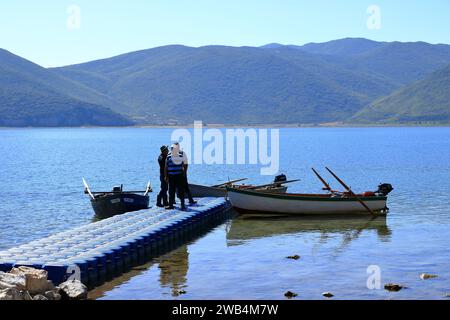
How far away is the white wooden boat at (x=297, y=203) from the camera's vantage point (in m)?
31.9

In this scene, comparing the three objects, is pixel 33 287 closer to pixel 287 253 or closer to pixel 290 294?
pixel 290 294

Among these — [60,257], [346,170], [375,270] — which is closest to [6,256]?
[60,257]

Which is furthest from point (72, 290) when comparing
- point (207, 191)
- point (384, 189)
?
point (207, 191)

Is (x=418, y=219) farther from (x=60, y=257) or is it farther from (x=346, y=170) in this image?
(x=346, y=170)

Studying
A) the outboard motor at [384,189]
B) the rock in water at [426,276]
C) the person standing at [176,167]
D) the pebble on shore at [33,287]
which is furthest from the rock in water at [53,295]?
the outboard motor at [384,189]

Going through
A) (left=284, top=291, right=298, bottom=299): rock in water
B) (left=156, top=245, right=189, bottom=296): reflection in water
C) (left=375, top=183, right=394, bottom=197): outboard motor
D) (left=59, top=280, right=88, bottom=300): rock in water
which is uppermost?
(left=375, top=183, right=394, bottom=197): outboard motor

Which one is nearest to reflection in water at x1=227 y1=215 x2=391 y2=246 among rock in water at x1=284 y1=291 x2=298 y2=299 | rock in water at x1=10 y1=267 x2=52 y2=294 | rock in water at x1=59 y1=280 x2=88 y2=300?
rock in water at x1=284 y1=291 x2=298 y2=299

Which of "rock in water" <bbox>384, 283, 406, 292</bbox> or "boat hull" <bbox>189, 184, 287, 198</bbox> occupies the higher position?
"boat hull" <bbox>189, 184, 287, 198</bbox>

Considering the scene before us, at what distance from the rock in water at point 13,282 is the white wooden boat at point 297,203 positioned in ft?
57.0

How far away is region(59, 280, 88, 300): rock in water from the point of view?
1561 cm

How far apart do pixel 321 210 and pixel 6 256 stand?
17056 mm

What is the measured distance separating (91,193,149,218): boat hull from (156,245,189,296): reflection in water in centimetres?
752

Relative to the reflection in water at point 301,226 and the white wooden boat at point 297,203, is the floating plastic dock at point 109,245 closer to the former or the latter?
the reflection in water at point 301,226

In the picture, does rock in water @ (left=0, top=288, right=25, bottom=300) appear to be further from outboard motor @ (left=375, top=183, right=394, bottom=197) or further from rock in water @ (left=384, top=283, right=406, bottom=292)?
outboard motor @ (left=375, top=183, right=394, bottom=197)
